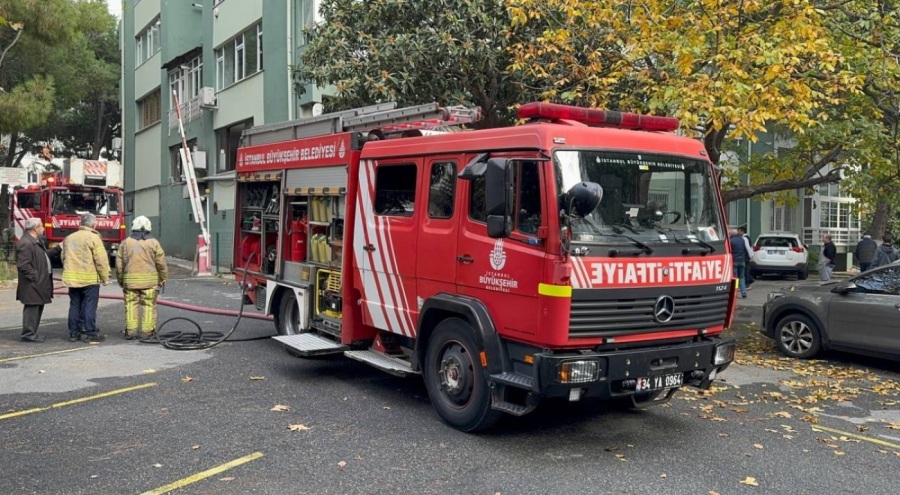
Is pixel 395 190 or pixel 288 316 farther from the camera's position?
pixel 288 316

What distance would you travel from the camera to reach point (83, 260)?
32.8 ft

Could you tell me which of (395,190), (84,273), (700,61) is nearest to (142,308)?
(84,273)

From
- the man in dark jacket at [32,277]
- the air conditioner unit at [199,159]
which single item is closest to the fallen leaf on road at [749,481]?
the man in dark jacket at [32,277]

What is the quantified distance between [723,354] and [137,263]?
7629 mm

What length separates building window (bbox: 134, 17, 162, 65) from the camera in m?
32.3

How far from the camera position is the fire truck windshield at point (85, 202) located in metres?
22.1

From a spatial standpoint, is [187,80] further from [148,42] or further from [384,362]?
[384,362]

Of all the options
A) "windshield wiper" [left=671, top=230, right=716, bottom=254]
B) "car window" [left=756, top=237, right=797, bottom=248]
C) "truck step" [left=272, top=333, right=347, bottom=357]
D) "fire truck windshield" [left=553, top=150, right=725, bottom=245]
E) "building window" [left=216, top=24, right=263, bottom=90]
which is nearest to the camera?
"fire truck windshield" [left=553, top=150, right=725, bottom=245]

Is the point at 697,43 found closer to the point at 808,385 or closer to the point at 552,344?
the point at 808,385

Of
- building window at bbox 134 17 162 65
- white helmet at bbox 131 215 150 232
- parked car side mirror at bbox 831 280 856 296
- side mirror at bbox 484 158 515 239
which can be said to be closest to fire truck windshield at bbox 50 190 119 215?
building window at bbox 134 17 162 65

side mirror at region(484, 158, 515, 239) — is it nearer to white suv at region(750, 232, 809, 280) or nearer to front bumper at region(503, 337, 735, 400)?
front bumper at region(503, 337, 735, 400)

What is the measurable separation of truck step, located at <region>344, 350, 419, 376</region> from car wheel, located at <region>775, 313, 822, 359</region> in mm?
5486

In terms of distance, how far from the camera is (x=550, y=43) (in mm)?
11484

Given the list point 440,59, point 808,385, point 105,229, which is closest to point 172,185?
point 105,229
